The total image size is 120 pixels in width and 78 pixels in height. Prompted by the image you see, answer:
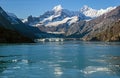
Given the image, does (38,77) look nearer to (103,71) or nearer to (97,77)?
(97,77)

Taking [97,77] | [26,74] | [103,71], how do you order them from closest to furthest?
[97,77]
[26,74]
[103,71]

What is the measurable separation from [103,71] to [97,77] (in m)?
6.38

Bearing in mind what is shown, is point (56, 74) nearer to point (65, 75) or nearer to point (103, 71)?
point (65, 75)

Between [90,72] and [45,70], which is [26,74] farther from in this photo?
[90,72]

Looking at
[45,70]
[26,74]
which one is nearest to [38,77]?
[26,74]

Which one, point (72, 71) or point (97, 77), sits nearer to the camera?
point (97, 77)

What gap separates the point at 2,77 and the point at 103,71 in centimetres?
1586

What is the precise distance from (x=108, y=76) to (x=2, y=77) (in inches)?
579

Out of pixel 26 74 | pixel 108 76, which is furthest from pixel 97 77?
pixel 26 74

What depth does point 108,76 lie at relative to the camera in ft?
149

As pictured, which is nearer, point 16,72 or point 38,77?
point 38,77

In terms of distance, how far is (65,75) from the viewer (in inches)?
1817

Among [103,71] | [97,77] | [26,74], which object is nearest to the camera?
[97,77]

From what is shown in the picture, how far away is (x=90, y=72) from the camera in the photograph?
49094 mm
